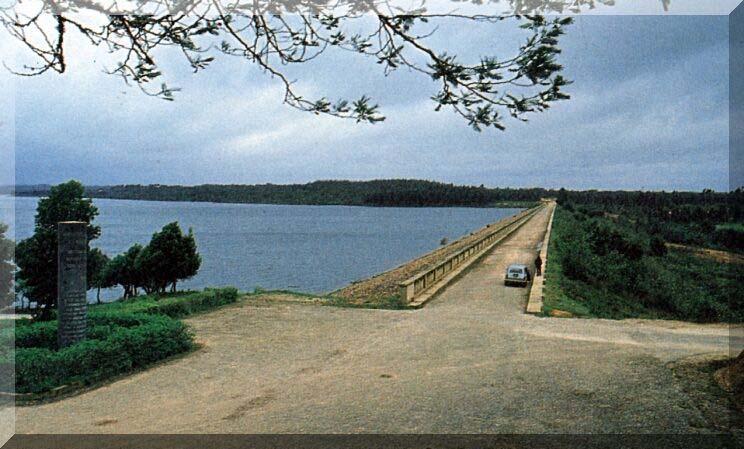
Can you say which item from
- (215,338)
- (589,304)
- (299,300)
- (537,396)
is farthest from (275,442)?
(589,304)

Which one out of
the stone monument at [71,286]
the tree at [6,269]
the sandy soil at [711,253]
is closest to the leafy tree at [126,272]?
the tree at [6,269]

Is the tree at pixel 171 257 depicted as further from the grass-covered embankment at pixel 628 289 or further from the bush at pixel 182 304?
the grass-covered embankment at pixel 628 289

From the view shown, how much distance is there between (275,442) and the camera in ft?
18.6

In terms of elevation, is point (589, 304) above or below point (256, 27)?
below

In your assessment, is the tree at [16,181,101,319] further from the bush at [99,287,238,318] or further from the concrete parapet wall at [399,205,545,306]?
the concrete parapet wall at [399,205,545,306]

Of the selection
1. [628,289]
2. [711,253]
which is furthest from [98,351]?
[711,253]

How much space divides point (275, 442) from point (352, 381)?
7.86 feet

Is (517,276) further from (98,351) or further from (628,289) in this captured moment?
(98,351)

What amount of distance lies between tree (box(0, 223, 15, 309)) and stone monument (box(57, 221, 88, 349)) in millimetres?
12759

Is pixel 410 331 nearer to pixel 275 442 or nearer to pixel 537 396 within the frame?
pixel 537 396

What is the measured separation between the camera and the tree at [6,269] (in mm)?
20625

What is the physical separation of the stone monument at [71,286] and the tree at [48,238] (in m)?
7.07

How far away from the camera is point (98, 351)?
8703mm

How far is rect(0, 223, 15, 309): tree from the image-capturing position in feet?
67.7
